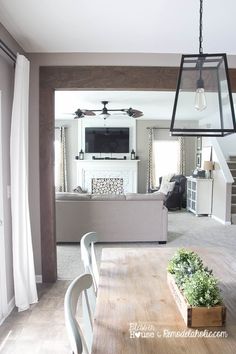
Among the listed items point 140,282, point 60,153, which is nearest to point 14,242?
point 140,282

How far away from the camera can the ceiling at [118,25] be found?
89.9 inches

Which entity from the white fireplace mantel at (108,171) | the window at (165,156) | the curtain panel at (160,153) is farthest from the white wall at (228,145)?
the white fireplace mantel at (108,171)

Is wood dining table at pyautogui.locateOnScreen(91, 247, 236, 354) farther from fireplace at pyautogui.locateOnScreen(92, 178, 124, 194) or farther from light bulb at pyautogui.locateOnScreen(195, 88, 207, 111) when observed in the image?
fireplace at pyautogui.locateOnScreen(92, 178, 124, 194)

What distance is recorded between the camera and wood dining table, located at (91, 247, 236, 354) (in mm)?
1070

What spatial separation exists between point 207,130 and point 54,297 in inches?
92.3

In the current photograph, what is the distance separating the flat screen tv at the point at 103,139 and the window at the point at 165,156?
1.17 metres

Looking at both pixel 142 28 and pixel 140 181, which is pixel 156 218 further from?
pixel 140 181

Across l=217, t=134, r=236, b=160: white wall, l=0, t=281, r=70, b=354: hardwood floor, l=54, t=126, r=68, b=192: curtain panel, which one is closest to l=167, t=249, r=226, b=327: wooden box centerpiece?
l=0, t=281, r=70, b=354: hardwood floor

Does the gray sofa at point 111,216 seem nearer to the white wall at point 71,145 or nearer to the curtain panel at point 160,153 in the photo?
the curtain panel at point 160,153

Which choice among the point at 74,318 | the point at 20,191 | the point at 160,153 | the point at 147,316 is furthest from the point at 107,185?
the point at 74,318

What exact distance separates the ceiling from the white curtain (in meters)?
0.35

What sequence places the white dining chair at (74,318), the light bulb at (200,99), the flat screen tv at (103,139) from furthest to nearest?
the flat screen tv at (103,139), the light bulb at (200,99), the white dining chair at (74,318)

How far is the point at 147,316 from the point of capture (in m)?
1.27

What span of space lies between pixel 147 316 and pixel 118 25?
7.66 ft
